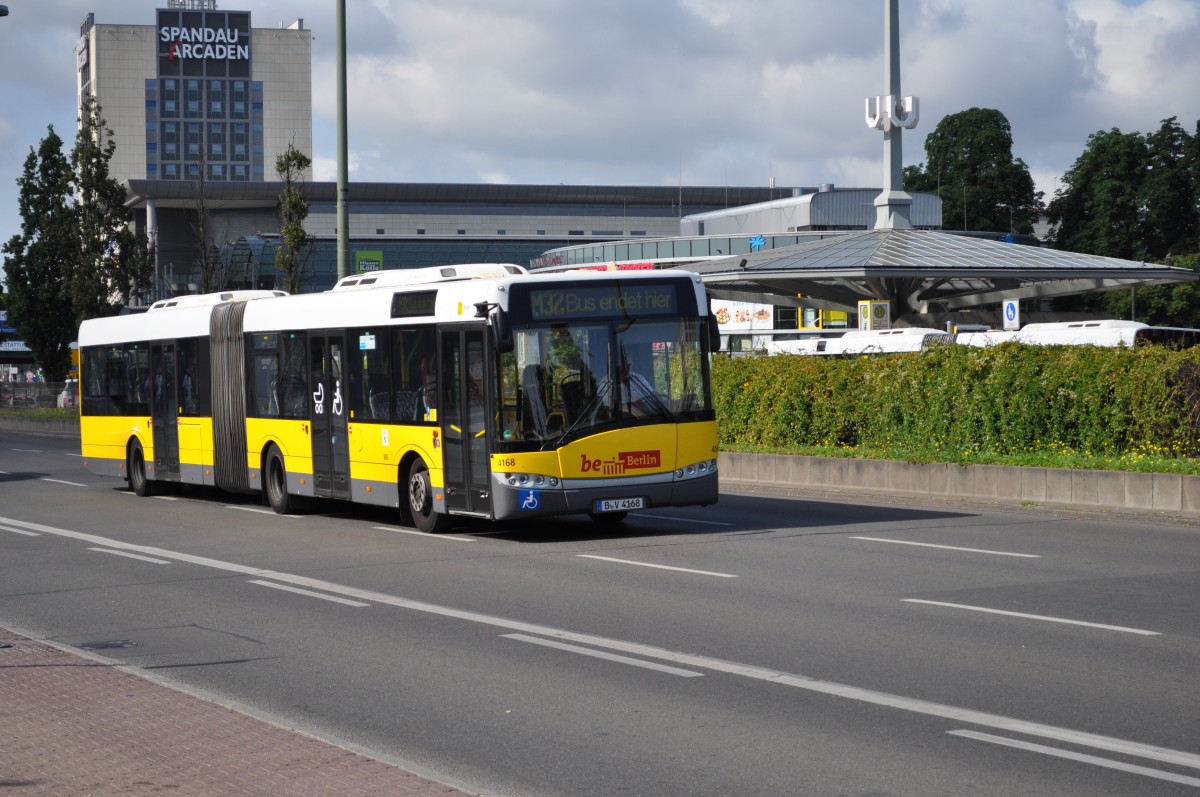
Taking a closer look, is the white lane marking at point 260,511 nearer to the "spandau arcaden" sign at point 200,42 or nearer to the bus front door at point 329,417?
the bus front door at point 329,417

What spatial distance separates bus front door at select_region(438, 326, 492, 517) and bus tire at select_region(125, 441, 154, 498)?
1021cm

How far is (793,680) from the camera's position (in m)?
8.85

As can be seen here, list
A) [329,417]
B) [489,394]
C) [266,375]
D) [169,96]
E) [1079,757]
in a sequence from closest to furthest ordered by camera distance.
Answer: [1079,757], [489,394], [329,417], [266,375], [169,96]

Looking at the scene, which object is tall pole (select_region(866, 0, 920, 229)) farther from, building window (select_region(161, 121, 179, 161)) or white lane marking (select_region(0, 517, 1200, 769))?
building window (select_region(161, 121, 179, 161))

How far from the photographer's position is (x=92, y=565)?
15633mm

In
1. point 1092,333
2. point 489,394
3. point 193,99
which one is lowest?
point 489,394

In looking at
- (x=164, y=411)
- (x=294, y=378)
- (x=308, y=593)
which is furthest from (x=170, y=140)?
(x=308, y=593)

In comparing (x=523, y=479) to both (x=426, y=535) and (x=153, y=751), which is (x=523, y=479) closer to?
(x=426, y=535)

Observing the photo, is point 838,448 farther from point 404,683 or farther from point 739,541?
point 404,683

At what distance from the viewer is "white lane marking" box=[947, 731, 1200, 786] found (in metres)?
6.51

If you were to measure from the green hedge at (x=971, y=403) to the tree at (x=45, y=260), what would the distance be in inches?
1553

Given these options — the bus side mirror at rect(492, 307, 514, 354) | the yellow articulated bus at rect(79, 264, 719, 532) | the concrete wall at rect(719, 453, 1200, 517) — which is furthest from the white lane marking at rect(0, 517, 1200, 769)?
the concrete wall at rect(719, 453, 1200, 517)

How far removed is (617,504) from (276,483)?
6884 mm

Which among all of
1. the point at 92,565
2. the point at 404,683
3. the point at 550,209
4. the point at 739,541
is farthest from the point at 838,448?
the point at 550,209
